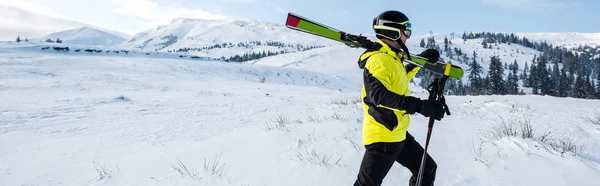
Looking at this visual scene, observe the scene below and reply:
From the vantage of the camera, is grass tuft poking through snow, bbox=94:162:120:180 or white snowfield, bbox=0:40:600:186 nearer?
white snowfield, bbox=0:40:600:186

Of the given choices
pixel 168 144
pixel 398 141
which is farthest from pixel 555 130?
pixel 168 144

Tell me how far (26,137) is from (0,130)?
108 centimetres

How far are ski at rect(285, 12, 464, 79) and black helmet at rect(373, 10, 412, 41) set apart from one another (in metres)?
0.25

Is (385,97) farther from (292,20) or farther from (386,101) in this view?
(292,20)

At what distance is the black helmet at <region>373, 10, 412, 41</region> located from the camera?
3162 mm

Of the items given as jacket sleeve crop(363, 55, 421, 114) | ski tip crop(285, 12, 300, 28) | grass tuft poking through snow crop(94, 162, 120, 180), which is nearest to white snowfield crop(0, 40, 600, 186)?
grass tuft poking through snow crop(94, 162, 120, 180)

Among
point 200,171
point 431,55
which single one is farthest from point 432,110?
point 200,171

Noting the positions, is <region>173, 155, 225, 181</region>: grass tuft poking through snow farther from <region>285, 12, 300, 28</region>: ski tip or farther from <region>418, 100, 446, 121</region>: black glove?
<region>418, 100, 446, 121</region>: black glove

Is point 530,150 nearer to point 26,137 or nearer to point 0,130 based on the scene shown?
point 26,137

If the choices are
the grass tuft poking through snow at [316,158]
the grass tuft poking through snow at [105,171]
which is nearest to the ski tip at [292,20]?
the grass tuft poking through snow at [316,158]

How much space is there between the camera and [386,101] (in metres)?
2.79

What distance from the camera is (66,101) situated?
10.7m

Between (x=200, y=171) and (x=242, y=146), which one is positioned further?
(x=242, y=146)

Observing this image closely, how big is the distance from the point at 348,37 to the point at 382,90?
113cm
